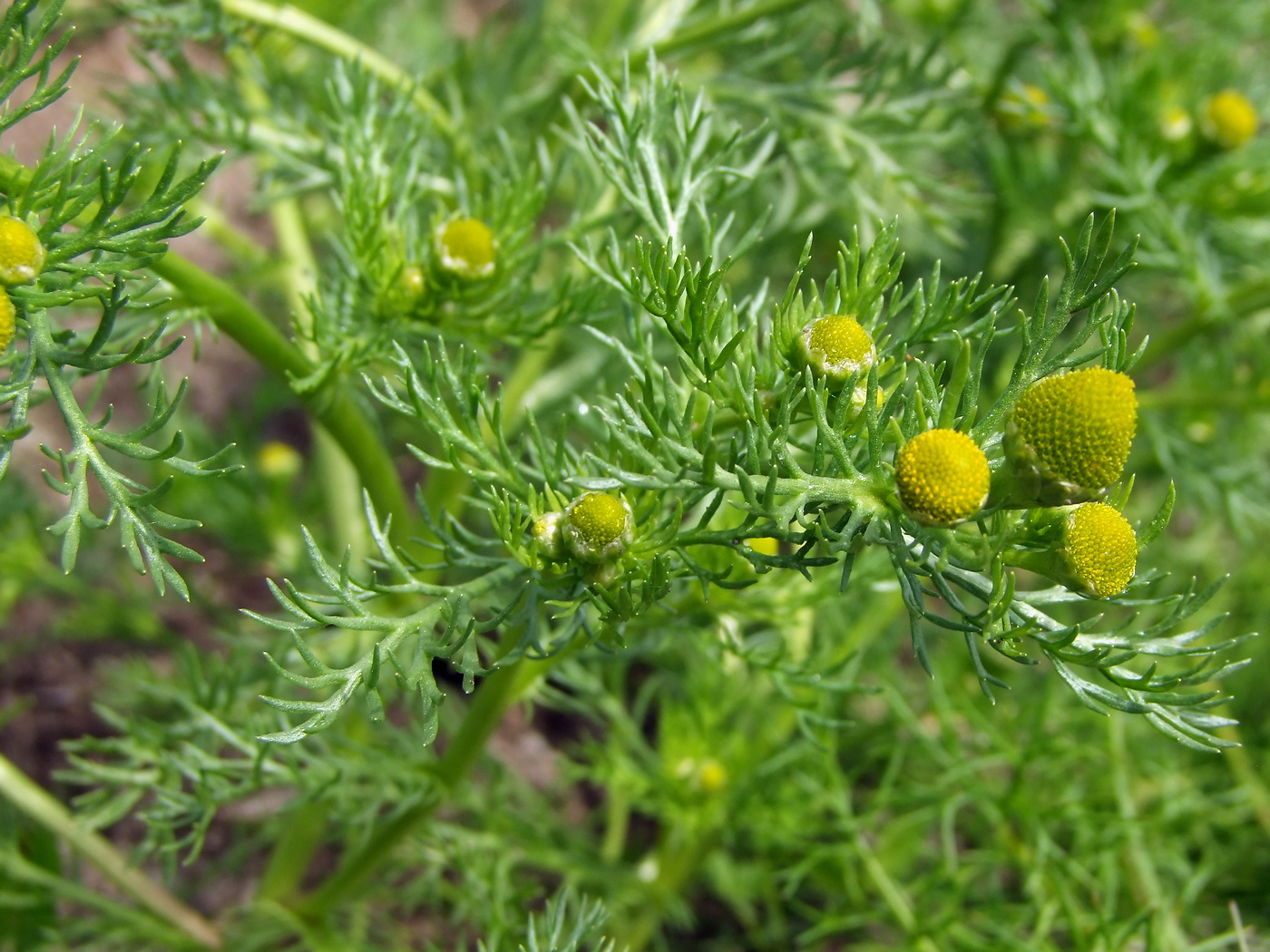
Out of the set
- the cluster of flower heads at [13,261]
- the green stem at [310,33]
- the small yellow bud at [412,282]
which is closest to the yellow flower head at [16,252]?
the cluster of flower heads at [13,261]

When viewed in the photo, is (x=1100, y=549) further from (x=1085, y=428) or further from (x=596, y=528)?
(x=596, y=528)

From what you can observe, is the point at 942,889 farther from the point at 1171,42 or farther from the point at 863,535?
the point at 1171,42

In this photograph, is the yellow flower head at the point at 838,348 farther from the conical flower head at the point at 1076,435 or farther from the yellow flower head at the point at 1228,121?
the yellow flower head at the point at 1228,121

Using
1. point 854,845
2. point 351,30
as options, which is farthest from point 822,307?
point 351,30

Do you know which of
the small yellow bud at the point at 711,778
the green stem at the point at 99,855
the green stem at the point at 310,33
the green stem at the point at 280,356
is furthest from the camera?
the small yellow bud at the point at 711,778

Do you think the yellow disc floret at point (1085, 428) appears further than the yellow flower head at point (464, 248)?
No

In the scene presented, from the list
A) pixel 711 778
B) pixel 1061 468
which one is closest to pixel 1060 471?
pixel 1061 468
